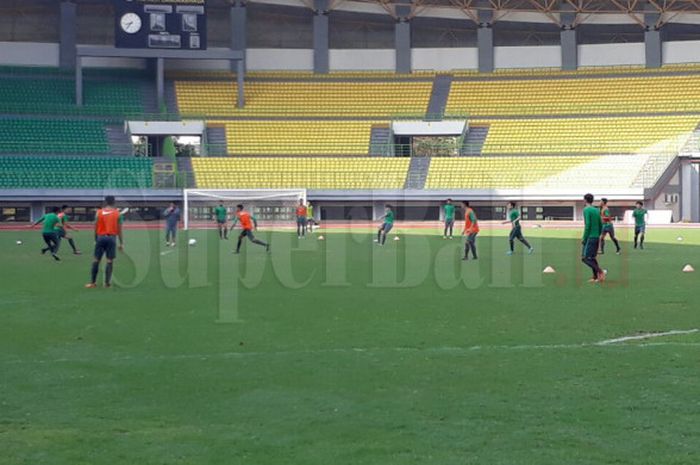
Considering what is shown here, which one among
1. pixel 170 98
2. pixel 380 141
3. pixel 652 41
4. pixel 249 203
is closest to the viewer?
pixel 249 203

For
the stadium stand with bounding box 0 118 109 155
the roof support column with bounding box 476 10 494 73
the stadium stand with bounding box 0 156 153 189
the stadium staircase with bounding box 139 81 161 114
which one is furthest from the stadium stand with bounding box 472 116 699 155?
the stadium stand with bounding box 0 118 109 155

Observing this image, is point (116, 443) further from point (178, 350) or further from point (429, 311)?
point (429, 311)

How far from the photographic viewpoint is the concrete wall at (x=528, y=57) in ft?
209

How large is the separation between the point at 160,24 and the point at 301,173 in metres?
13.4

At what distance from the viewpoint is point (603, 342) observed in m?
10.6

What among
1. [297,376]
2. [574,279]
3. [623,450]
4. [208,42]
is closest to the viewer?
[623,450]

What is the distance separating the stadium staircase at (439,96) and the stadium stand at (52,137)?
2153cm

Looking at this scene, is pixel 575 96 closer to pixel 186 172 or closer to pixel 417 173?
pixel 417 173

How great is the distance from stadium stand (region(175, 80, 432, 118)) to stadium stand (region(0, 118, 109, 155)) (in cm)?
635

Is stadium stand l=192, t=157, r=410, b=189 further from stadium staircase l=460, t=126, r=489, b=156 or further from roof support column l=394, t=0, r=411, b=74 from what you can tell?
roof support column l=394, t=0, r=411, b=74

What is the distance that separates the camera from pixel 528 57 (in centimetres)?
6394

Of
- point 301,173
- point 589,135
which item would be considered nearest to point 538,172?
point 589,135

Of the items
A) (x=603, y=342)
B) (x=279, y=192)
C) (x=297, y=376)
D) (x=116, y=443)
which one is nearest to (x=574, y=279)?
(x=603, y=342)

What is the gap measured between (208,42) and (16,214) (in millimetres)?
19514
